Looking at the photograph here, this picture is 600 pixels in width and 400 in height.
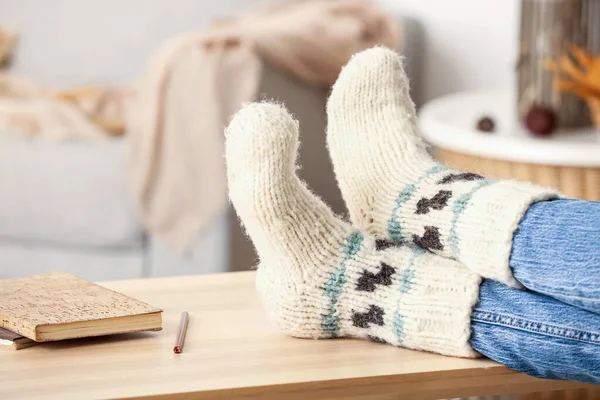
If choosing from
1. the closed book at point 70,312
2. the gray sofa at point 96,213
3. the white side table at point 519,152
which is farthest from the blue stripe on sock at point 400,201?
the gray sofa at point 96,213

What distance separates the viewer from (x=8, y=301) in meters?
0.84

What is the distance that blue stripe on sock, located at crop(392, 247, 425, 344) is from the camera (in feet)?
2.55

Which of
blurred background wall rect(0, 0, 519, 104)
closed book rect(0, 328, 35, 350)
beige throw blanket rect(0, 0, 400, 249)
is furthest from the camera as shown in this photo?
blurred background wall rect(0, 0, 519, 104)

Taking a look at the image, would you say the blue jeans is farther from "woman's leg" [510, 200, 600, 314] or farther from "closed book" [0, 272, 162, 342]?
"closed book" [0, 272, 162, 342]

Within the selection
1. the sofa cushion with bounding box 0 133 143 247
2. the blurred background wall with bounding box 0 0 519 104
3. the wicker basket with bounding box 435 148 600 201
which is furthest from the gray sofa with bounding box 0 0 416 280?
the wicker basket with bounding box 435 148 600 201

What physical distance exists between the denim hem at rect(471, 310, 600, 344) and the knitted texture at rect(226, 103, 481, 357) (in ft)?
0.04

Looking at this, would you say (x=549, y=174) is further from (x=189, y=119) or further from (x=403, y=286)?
(x=189, y=119)

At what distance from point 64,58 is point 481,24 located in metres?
1.04

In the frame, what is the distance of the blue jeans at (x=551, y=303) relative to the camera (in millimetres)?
695

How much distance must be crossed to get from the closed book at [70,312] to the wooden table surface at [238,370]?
0.05ft

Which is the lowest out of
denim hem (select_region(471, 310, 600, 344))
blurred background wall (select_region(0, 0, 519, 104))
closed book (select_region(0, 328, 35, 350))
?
closed book (select_region(0, 328, 35, 350))

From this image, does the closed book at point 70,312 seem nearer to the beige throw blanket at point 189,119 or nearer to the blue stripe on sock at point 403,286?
the blue stripe on sock at point 403,286

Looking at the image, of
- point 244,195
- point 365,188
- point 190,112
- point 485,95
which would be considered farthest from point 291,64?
point 244,195

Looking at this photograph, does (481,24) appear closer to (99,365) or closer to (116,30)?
(116,30)
